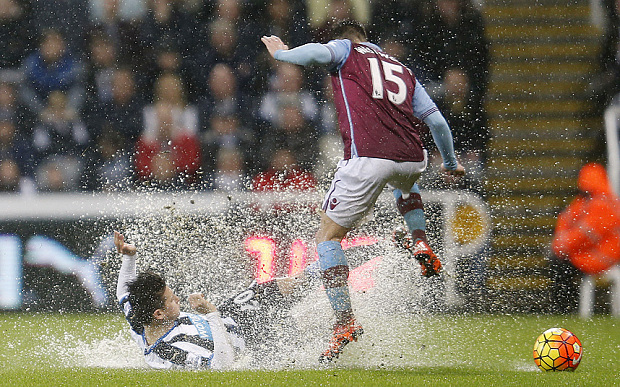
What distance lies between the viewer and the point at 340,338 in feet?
17.3

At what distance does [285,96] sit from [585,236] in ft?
11.3

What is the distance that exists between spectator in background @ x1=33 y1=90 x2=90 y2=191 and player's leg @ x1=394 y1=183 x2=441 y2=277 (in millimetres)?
4156

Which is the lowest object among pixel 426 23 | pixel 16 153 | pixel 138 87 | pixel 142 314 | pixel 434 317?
pixel 434 317

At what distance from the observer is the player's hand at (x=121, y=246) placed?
5.64 m

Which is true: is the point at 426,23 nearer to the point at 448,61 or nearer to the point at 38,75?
the point at 448,61

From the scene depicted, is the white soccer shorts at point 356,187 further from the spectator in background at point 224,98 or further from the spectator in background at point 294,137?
the spectator in background at point 224,98

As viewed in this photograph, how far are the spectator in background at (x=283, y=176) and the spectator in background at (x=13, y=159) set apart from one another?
2393 millimetres

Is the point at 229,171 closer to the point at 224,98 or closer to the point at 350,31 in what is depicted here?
the point at 224,98

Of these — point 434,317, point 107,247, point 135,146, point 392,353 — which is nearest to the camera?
point 392,353

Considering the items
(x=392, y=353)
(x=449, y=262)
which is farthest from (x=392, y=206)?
(x=392, y=353)

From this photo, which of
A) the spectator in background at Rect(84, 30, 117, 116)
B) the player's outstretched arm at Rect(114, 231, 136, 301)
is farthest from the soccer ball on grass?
the spectator in background at Rect(84, 30, 117, 116)

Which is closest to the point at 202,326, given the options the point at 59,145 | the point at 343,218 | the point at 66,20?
the point at 343,218

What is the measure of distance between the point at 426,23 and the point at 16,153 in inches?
181

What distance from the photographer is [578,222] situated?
9.27 meters
